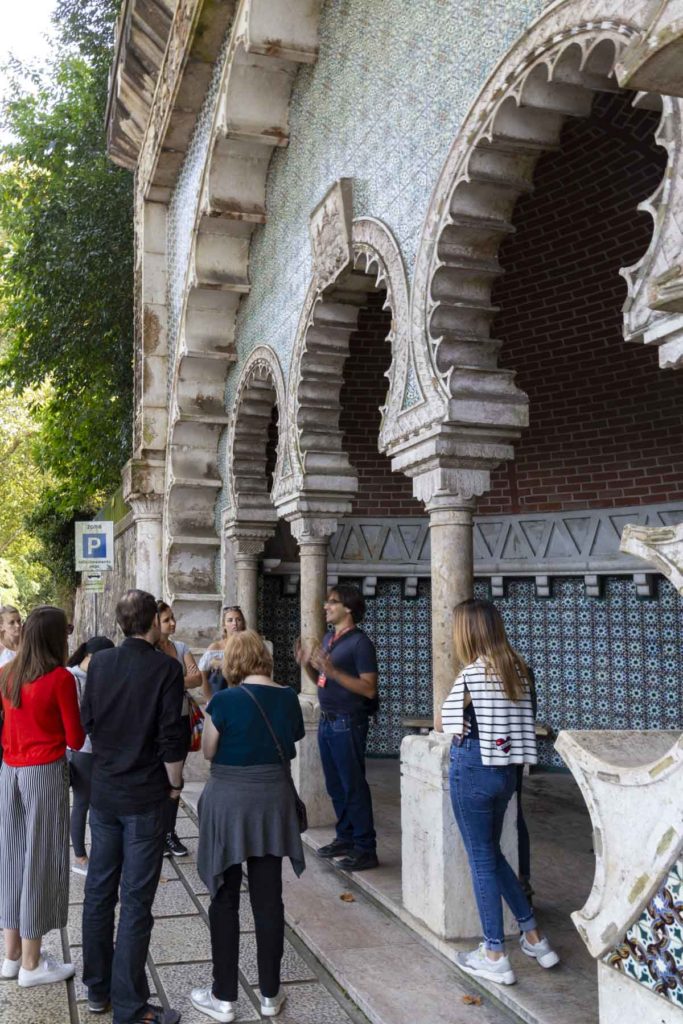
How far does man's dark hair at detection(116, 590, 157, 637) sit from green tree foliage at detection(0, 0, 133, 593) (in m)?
13.2

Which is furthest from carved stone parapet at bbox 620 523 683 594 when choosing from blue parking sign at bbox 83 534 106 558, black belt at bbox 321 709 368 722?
blue parking sign at bbox 83 534 106 558

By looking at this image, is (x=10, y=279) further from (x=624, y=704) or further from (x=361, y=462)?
(x=624, y=704)

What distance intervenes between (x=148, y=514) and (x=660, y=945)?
9374 millimetres

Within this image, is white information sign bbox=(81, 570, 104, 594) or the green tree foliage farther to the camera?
the green tree foliage

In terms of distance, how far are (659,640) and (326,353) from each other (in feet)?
13.1

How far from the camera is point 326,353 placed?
7.14m

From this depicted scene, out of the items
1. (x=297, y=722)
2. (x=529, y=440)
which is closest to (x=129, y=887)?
(x=297, y=722)

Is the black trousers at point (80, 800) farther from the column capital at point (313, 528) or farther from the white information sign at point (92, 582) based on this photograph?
the white information sign at point (92, 582)

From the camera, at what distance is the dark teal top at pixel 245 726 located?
3.81 m

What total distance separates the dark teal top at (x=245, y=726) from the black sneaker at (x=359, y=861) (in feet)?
8.13

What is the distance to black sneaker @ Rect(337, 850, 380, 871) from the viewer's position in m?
6.01

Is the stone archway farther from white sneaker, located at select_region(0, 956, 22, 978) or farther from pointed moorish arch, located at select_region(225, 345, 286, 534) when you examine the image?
white sneaker, located at select_region(0, 956, 22, 978)

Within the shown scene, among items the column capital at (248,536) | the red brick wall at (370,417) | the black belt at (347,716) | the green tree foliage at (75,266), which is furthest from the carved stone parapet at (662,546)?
the green tree foliage at (75,266)

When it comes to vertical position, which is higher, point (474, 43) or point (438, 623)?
point (474, 43)
